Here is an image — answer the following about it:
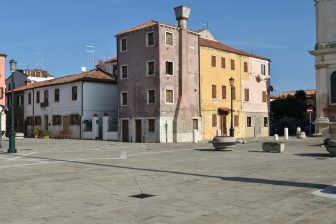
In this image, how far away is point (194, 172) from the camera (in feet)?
44.5

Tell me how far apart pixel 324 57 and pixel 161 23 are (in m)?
17.6

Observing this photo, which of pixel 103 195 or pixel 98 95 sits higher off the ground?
pixel 98 95

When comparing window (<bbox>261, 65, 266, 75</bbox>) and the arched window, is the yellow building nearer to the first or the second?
window (<bbox>261, 65, 266, 75</bbox>)

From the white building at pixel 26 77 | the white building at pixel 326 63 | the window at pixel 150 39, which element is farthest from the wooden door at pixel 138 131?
the white building at pixel 26 77

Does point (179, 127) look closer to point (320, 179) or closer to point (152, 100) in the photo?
point (152, 100)

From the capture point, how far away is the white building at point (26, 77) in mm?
61591

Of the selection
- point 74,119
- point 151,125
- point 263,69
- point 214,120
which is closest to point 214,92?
point 214,120

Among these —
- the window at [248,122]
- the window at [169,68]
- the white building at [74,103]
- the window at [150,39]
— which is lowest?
the window at [248,122]

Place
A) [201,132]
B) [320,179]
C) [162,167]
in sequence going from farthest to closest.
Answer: [201,132] → [162,167] → [320,179]

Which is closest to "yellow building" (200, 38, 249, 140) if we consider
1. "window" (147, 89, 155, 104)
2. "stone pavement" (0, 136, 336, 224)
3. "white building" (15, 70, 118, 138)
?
"window" (147, 89, 155, 104)

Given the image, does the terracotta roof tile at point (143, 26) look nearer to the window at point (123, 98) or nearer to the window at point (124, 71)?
the window at point (124, 71)

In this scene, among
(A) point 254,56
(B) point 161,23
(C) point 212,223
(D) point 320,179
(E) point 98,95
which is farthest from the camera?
(A) point 254,56

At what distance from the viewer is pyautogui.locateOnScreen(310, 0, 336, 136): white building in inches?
1615

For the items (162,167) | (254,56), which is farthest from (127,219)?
(254,56)
